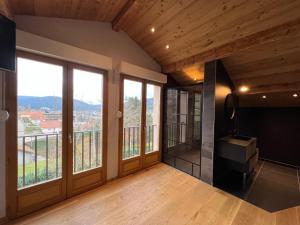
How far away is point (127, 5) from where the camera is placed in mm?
2318

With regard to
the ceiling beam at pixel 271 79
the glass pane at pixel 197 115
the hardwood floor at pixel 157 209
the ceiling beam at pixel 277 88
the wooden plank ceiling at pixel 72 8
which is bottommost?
the hardwood floor at pixel 157 209

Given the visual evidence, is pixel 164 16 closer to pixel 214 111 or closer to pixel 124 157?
pixel 214 111

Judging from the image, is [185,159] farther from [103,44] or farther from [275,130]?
[103,44]

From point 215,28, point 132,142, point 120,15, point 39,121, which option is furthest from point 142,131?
point 215,28

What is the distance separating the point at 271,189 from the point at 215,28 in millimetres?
3010

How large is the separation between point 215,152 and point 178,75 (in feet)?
6.80

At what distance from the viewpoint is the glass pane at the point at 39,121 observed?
2.00 meters

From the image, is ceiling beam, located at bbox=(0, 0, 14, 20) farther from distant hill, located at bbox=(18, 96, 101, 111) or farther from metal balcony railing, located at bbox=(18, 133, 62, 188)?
metal balcony railing, located at bbox=(18, 133, 62, 188)

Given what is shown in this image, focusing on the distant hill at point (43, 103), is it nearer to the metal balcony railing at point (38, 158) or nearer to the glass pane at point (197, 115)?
the metal balcony railing at point (38, 158)

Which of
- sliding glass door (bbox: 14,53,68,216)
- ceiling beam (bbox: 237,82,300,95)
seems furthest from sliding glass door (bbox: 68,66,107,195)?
ceiling beam (bbox: 237,82,300,95)

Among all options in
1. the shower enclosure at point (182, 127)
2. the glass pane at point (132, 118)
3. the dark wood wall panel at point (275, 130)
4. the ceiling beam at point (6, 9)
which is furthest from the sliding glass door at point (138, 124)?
the dark wood wall panel at point (275, 130)

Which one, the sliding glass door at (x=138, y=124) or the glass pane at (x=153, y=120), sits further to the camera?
the glass pane at (x=153, y=120)

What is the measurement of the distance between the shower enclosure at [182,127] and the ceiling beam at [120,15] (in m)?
1.84

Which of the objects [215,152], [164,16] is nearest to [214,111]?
[215,152]
